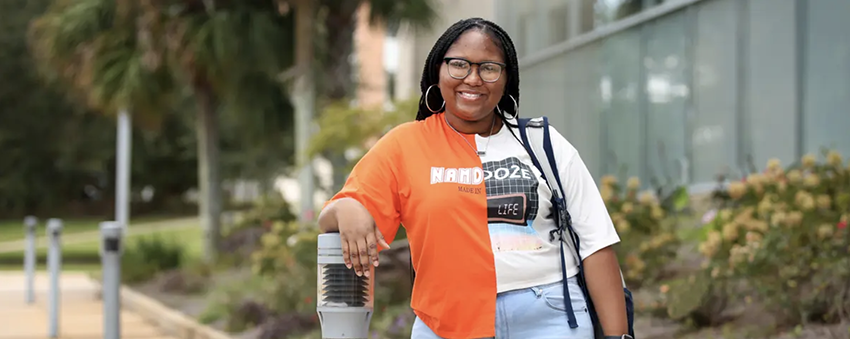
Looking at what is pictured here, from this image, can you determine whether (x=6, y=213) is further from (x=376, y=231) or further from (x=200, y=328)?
(x=376, y=231)

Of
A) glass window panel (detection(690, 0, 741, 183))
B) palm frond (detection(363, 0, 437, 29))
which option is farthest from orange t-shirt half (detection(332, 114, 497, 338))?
palm frond (detection(363, 0, 437, 29))

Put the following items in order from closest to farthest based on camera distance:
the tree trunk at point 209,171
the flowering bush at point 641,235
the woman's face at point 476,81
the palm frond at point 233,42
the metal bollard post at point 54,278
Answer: the woman's face at point 476,81, the flowering bush at point 641,235, the metal bollard post at point 54,278, the palm frond at point 233,42, the tree trunk at point 209,171

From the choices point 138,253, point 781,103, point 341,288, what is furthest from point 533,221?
point 138,253

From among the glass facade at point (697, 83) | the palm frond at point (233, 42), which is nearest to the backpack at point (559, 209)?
the glass facade at point (697, 83)

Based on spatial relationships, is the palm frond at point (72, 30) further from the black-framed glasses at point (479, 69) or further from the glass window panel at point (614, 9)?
the black-framed glasses at point (479, 69)

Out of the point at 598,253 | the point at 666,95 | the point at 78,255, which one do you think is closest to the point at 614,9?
the point at 666,95

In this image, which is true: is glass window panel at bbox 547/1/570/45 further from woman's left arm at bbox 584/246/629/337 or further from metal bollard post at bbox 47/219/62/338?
woman's left arm at bbox 584/246/629/337

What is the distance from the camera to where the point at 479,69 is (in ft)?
8.80

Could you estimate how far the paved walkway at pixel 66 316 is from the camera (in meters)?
10.1

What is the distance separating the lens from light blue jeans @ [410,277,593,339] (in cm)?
257

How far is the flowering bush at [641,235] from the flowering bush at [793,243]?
959 millimetres

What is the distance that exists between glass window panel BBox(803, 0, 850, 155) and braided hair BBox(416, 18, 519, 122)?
7040 mm

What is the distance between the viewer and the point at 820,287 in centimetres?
561

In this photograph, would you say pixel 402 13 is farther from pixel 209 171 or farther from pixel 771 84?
pixel 771 84
